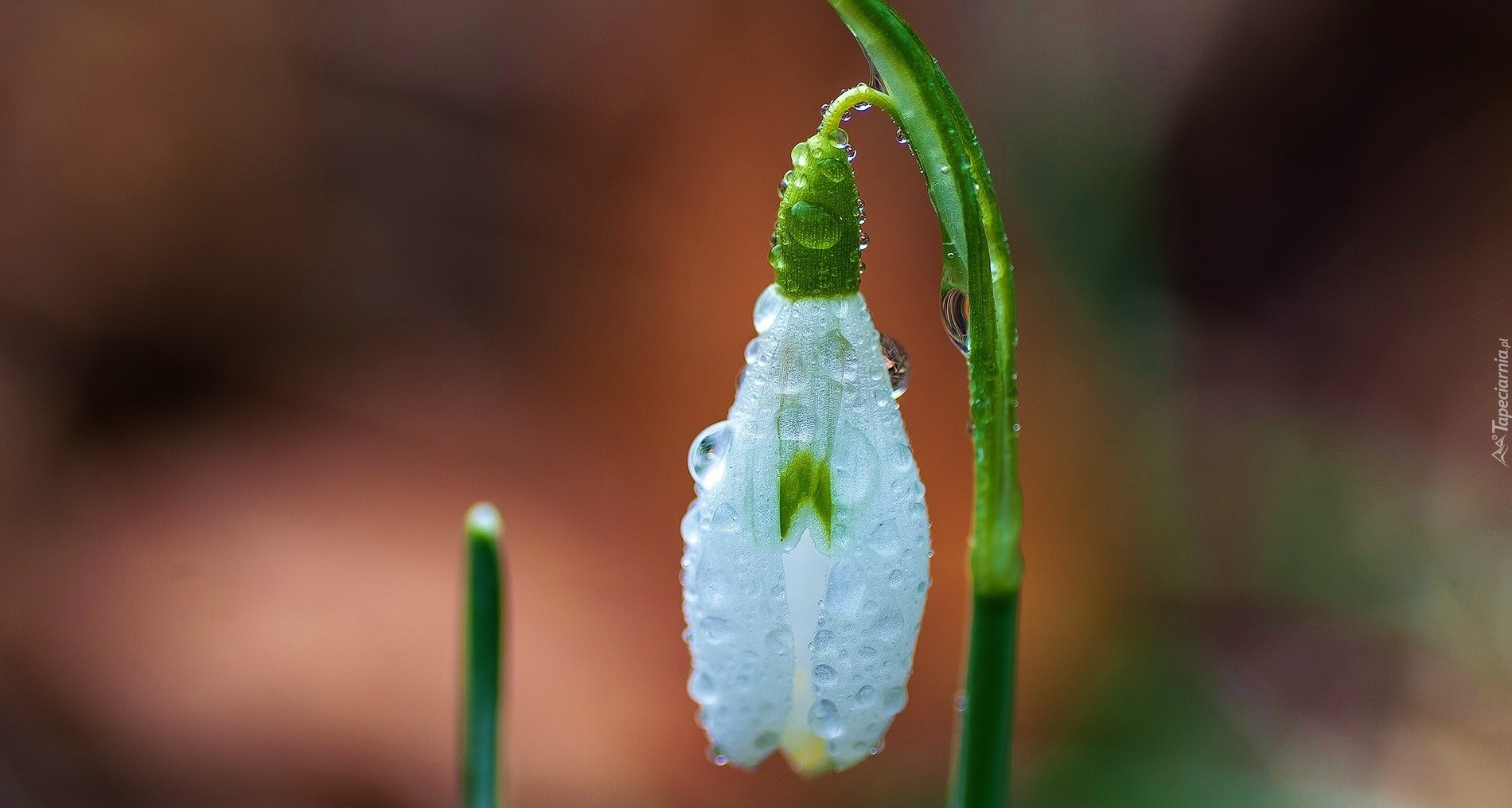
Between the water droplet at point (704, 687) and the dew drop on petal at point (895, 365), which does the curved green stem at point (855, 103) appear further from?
the water droplet at point (704, 687)

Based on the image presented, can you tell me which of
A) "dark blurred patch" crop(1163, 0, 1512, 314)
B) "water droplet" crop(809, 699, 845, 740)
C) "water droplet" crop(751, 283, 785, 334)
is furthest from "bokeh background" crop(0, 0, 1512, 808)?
"water droplet" crop(751, 283, 785, 334)

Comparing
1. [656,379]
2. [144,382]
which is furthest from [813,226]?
[144,382]

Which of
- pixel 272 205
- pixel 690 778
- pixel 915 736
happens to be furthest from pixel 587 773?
pixel 272 205

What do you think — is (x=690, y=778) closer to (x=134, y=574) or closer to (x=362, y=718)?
(x=362, y=718)

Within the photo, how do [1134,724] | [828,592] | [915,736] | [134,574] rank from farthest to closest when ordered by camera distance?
[134,574] < [915,736] < [1134,724] < [828,592]

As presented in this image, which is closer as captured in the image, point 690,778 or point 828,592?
point 828,592

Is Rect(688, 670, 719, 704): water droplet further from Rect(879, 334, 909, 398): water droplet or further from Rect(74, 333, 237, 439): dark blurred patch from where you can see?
Rect(74, 333, 237, 439): dark blurred patch

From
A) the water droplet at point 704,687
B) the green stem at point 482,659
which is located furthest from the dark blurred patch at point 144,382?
the water droplet at point 704,687
